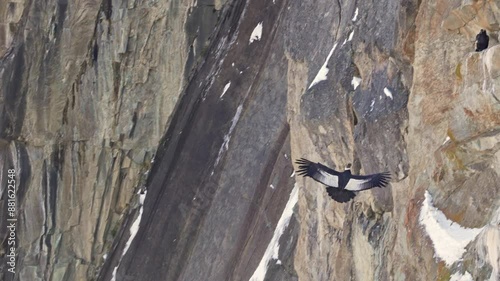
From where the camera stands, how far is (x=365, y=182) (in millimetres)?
10219

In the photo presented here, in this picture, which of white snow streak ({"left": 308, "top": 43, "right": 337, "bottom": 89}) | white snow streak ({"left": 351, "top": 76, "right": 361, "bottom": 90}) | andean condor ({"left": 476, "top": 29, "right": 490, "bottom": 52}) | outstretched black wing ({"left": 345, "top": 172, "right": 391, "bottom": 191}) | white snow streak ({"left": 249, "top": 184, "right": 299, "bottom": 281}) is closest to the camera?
andean condor ({"left": 476, "top": 29, "right": 490, "bottom": 52})

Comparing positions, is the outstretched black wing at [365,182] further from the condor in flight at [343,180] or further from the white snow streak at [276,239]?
the white snow streak at [276,239]

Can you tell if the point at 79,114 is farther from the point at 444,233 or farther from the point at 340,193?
the point at 444,233

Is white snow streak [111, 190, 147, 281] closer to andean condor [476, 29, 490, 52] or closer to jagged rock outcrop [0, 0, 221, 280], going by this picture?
jagged rock outcrop [0, 0, 221, 280]

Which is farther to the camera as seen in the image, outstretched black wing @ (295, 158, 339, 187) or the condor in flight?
outstretched black wing @ (295, 158, 339, 187)

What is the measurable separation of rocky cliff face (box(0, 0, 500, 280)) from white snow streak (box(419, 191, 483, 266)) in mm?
20

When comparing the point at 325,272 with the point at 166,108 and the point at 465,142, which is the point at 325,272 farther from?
the point at 166,108

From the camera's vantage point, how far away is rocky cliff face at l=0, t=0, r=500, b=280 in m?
9.84

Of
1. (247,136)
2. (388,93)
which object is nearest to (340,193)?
(388,93)

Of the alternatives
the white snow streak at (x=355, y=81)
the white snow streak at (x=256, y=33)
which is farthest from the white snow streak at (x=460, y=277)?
the white snow streak at (x=256, y=33)

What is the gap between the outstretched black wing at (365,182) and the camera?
10188 mm

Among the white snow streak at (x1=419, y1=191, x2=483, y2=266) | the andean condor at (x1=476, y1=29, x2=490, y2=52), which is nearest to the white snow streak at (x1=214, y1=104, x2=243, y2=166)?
the white snow streak at (x1=419, y1=191, x2=483, y2=266)

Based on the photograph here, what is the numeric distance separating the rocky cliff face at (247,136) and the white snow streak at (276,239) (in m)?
0.04

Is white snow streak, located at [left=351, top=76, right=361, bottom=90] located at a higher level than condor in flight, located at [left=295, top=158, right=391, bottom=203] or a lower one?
higher
